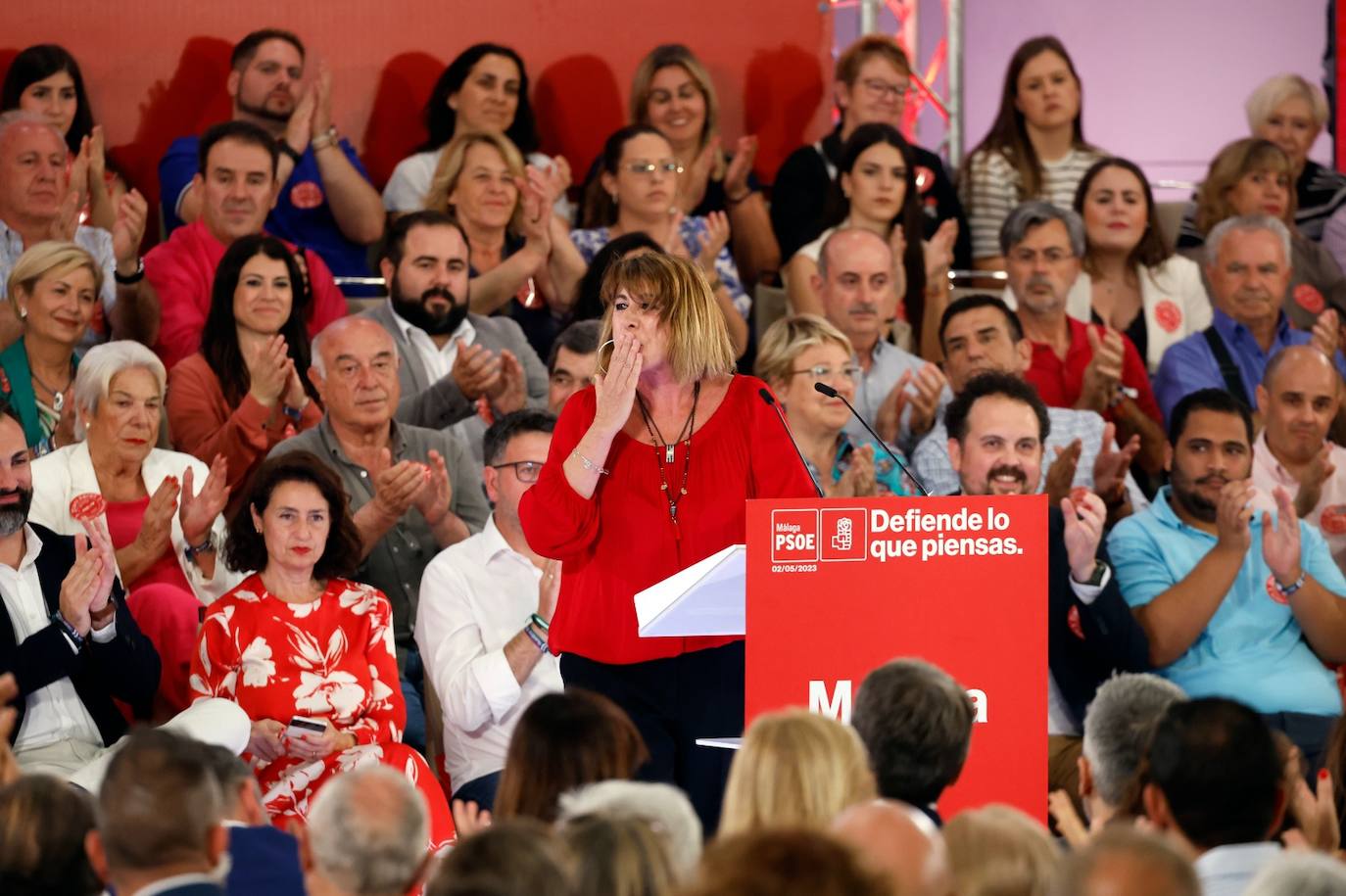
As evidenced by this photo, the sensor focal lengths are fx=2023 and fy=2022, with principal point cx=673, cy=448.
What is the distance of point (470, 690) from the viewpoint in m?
4.75

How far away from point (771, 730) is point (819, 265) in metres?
3.85

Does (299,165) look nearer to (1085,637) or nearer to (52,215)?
(52,215)

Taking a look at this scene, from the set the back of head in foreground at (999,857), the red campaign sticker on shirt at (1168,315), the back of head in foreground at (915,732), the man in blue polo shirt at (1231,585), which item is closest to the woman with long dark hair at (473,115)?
the red campaign sticker on shirt at (1168,315)

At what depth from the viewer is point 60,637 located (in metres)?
4.50

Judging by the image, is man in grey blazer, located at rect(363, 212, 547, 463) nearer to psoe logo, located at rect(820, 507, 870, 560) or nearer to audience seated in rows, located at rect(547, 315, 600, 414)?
audience seated in rows, located at rect(547, 315, 600, 414)

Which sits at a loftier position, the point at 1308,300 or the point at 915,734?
the point at 1308,300

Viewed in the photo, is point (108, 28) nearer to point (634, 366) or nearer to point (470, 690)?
point (470, 690)

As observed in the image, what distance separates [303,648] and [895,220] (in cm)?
313

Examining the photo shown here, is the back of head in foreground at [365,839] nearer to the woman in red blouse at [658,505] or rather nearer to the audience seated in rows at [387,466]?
the woman in red blouse at [658,505]

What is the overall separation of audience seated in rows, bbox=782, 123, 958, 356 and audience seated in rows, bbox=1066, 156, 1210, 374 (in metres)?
0.49

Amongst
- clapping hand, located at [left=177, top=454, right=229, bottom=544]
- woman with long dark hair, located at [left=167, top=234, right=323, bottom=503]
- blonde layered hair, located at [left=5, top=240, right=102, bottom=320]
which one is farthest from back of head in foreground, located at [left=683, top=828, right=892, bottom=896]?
blonde layered hair, located at [left=5, top=240, right=102, bottom=320]

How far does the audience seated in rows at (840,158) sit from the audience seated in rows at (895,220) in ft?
0.36

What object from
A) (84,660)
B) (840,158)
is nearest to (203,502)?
(84,660)

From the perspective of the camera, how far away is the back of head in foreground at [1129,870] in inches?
89.3
